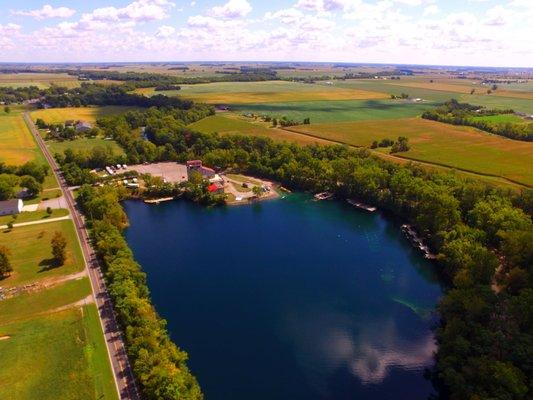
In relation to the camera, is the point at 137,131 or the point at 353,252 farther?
the point at 137,131

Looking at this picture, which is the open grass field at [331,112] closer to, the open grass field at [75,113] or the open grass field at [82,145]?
the open grass field at [75,113]

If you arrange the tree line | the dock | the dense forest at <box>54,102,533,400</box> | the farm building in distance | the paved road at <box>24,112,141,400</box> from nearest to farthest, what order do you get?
the tree line
the dense forest at <box>54,102,533,400</box>
the paved road at <box>24,112,141,400</box>
the farm building in distance
the dock

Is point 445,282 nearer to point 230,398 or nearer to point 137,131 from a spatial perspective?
point 230,398

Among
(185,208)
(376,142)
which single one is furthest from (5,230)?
(376,142)

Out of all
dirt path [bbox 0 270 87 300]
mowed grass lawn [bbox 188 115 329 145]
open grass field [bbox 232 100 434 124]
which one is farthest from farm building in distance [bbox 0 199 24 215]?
open grass field [bbox 232 100 434 124]

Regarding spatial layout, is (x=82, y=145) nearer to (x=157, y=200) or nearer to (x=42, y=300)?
(x=157, y=200)

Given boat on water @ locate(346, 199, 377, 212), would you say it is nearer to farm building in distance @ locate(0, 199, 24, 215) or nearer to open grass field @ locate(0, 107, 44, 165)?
farm building in distance @ locate(0, 199, 24, 215)
